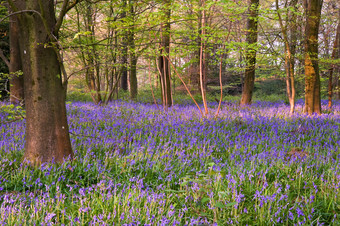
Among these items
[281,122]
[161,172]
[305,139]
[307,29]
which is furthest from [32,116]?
[307,29]

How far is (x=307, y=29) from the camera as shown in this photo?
8.67 m

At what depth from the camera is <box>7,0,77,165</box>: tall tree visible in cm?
307

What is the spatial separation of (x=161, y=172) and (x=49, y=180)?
144 cm

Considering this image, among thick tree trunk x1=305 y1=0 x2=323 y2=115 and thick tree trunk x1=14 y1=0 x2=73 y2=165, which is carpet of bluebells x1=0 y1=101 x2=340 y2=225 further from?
thick tree trunk x1=305 y1=0 x2=323 y2=115

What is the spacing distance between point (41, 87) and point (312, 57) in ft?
29.0

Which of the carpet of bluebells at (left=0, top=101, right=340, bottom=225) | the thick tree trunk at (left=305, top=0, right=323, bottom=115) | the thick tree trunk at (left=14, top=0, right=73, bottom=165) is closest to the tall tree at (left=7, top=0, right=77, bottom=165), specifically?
the thick tree trunk at (left=14, top=0, right=73, bottom=165)

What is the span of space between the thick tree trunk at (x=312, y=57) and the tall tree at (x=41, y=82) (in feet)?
26.9

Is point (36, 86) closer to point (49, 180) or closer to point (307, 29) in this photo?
point (49, 180)

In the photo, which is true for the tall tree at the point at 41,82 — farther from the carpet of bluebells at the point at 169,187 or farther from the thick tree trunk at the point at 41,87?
Answer: the carpet of bluebells at the point at 169,187

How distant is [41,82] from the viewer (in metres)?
3.08

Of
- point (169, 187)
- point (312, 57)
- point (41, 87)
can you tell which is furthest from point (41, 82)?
point (312, 57)

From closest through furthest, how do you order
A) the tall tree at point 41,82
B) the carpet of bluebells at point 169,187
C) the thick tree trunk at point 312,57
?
the carpet of bluebells at point 169,187 → the tall tree at point 41,82 → the thick tree trunk at point 312,57

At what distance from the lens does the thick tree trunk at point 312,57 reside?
848 centimetres

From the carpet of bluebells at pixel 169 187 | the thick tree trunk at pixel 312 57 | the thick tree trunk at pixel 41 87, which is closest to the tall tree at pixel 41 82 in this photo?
the thick tree trunk at pixel 41 87
